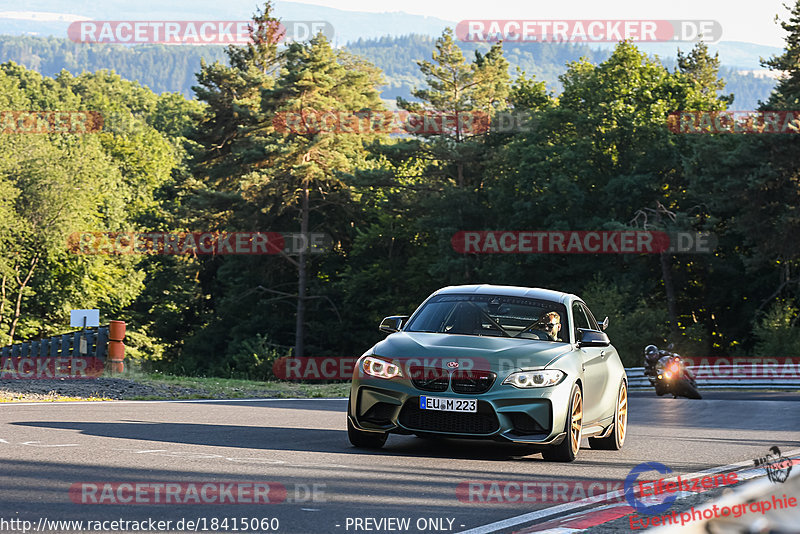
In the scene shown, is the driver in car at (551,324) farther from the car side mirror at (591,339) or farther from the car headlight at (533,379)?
the car headlight at (533,379)

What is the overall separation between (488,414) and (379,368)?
1.09 meters

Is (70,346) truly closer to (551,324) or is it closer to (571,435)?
(551,324)

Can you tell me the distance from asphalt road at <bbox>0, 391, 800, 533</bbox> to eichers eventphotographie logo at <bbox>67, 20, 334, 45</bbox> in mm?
17090

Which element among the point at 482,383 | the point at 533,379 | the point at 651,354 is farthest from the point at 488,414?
the point at 651,354

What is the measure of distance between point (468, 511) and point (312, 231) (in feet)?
189

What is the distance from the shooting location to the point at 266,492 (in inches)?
311

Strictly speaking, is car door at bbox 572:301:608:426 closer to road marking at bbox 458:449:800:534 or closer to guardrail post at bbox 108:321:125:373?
road marking at bbox 458:449:800:534

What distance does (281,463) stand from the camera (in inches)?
377

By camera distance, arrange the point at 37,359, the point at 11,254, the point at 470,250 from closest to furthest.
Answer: the point at 37,359
the point at 470,250
the point at 11,254

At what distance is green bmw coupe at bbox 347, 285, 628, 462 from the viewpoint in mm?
10148

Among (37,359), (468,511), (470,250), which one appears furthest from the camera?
(470,250)

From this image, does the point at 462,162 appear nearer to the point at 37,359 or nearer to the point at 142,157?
the point at 37,359

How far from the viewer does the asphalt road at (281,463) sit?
23.1ft

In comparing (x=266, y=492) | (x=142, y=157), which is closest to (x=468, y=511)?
(x=266, y=492)
